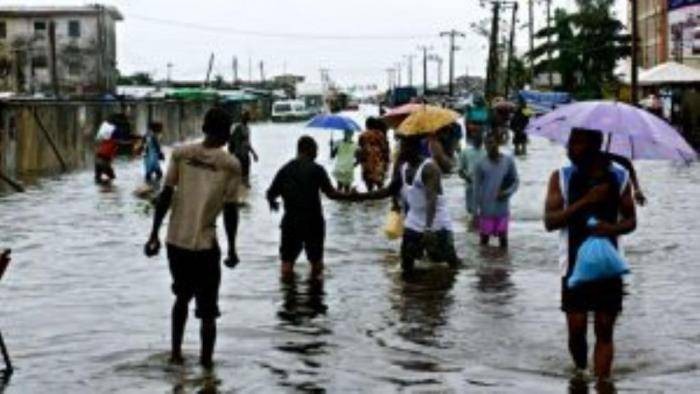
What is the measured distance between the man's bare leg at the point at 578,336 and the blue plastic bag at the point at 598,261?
0.33 meters

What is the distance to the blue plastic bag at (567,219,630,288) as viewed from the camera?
7879 mm

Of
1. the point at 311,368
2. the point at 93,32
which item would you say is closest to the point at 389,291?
the point at 311,368

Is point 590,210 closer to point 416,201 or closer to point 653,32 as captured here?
point 416,201

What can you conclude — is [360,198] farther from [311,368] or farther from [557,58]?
[557,58]

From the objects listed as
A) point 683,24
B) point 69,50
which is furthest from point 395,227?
point 69,50

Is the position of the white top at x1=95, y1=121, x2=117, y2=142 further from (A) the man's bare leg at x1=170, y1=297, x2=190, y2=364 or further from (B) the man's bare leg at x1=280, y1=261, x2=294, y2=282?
(A) the man's bare leg at x1=170, y1=297, x2=190, y2=364

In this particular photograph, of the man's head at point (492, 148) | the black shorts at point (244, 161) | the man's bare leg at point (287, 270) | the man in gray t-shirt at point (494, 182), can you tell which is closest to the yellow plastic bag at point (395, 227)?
the man's bare leg at point (287, 270)

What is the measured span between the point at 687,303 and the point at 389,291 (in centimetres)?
262

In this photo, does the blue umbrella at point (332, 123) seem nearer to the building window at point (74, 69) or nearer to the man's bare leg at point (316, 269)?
the man's bare leg at point (316, 269)

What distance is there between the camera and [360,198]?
43.9ft

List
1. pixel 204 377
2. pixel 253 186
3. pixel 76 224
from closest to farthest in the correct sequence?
1. pixel 204 377
2. pixel 76 224
3. pixel 253 186

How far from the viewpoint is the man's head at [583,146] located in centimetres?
795

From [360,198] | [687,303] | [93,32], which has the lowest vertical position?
[687,303]

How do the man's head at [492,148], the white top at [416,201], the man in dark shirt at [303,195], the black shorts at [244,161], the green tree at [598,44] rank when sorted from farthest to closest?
the green tree at [598,44] < the black shorts at [244,161] < the man's head at [492,148] < the white top at [416,201] < the man in dark shirt at [303,195]
